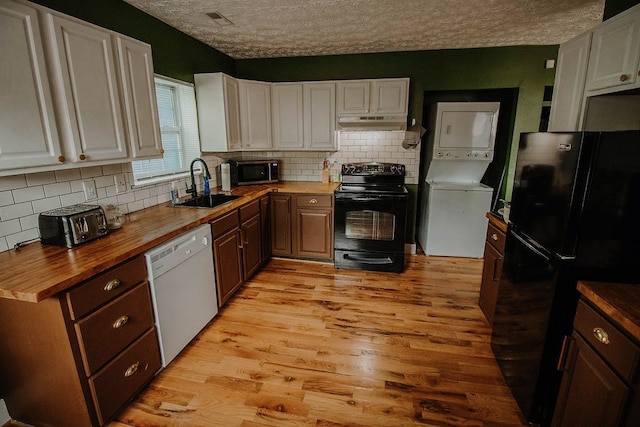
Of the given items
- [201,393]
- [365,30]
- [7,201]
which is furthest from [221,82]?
[201,393]

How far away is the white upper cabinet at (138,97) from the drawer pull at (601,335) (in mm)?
2616

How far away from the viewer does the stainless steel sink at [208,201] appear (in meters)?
2.69

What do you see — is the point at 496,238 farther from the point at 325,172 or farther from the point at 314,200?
the point at 325,172

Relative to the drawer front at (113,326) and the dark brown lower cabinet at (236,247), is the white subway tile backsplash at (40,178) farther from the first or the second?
the dark brown lower cabinet at (236,247)

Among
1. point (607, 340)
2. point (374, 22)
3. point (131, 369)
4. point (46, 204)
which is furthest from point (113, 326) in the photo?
point (374, 22)

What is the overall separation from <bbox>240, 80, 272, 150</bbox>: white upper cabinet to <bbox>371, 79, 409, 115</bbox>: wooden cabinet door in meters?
1.28

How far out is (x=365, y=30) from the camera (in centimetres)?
289

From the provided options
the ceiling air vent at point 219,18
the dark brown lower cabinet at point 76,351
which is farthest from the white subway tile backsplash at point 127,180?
the ceiling air vent at point 219,18

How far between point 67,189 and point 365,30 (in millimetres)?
2761

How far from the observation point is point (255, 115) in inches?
142

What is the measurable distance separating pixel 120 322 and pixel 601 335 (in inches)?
84.8

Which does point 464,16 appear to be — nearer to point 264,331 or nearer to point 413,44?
point 413,44

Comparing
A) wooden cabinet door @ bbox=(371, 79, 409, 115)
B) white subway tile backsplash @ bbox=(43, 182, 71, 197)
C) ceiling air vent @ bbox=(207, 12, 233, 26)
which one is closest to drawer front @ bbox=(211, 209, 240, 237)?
white subway tile backsplash @ bbox=(43, 182, 71, 197)

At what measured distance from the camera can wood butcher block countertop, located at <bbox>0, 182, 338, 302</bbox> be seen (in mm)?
1231
